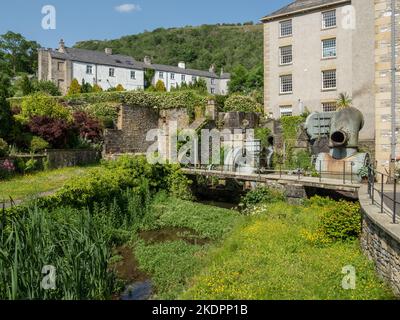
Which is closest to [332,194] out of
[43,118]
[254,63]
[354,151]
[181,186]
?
[354,151]

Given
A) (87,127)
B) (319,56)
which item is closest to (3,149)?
(87,127)

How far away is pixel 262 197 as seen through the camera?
16.5 meters

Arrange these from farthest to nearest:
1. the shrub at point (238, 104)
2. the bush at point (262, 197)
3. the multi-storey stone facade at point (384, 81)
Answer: the shrub at point (238, 104), the bush at point (262, 197), the multi-storey stone facade at point (384, 81)

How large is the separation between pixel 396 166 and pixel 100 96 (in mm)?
22111

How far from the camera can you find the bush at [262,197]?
16203mm

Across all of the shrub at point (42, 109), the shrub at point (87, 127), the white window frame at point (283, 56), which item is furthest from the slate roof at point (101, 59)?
the white window frame at point (283, 56)

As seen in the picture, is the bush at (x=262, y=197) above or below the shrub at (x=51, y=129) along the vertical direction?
below

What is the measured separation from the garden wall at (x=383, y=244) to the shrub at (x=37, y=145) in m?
16.8

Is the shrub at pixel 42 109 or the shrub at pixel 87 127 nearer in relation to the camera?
the shrub at pixel 42 109

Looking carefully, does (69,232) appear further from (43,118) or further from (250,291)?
(43,118)

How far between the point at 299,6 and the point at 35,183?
25.1 m

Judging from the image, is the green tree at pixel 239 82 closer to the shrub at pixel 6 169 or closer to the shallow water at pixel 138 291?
the shrub at pixel 6 169

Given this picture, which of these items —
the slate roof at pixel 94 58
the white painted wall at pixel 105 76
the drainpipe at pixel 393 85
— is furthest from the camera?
the white painted wall at pixel 105 76

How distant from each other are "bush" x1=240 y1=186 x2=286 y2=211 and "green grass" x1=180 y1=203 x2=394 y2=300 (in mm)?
3783
